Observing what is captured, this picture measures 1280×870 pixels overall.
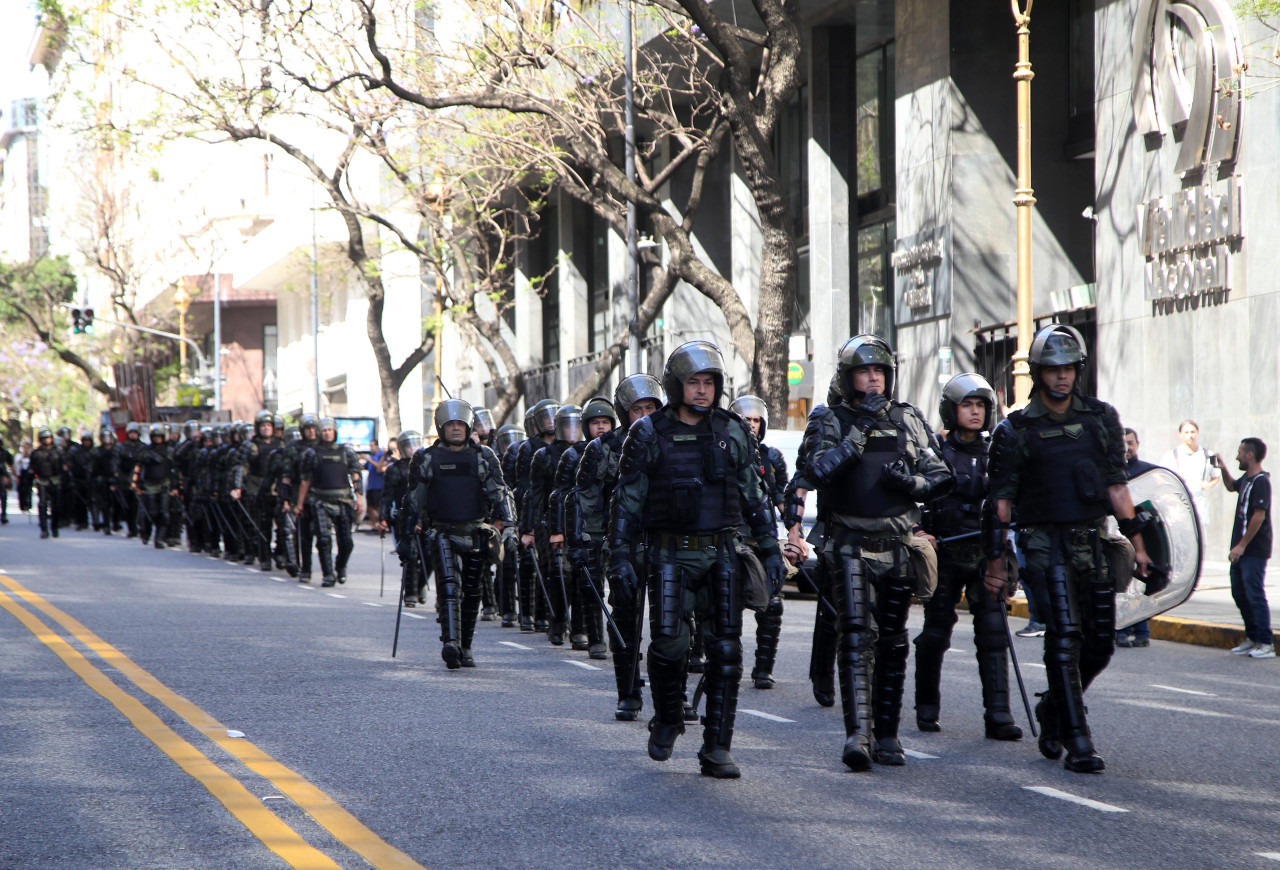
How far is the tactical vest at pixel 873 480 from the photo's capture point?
7621 mm

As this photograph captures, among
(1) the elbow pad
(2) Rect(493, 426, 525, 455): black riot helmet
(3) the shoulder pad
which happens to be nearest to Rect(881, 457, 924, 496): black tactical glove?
(1) the elbow pad

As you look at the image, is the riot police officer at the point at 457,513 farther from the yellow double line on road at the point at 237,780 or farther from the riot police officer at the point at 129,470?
the riot police officer at the point at 129,470

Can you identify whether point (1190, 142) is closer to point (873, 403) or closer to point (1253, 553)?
point (1253, 553)

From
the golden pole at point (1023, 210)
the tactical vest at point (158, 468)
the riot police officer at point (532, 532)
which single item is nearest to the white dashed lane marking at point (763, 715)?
the riot police officer at point (532, 532)

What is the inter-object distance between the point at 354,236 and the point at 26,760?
2645 cm

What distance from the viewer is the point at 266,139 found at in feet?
84.4

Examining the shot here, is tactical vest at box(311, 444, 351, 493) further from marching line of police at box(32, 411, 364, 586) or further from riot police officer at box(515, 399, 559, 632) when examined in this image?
riot police officer at box(515, 399, 559, 632)

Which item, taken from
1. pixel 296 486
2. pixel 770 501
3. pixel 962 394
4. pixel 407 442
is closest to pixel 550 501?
pixel 770 501

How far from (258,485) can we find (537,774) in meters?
17.0

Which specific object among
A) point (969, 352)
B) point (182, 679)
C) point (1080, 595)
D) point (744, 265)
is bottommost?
point (182, 679)

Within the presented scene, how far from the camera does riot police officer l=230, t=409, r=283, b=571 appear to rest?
2209cm

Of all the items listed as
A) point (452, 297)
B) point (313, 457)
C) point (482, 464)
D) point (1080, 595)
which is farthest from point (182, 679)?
point (452, 297)

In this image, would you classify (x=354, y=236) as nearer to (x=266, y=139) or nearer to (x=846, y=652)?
(x=266, y=139)

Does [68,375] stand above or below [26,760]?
above
